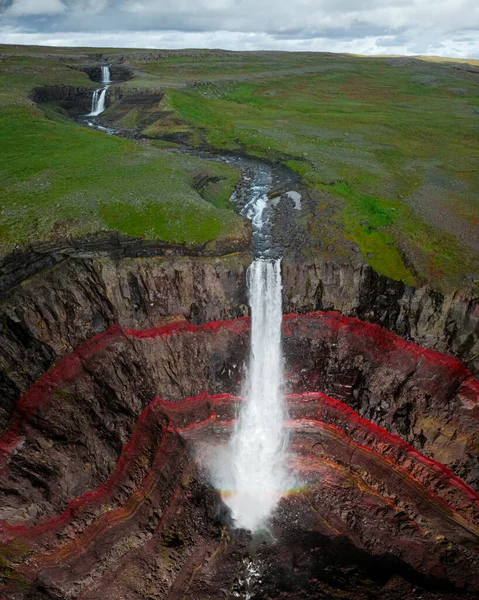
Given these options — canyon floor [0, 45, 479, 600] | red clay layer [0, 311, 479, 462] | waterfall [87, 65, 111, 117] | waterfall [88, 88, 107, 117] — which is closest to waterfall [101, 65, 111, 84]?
waterfall [87, 65, 111, 117]

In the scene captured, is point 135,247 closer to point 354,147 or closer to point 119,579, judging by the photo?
point 119,579

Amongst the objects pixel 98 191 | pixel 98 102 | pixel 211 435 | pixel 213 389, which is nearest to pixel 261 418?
pixel 211 435

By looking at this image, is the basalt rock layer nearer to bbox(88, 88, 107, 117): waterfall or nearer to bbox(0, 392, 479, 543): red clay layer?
bbox(0, 392, 479, 543): red clay layer

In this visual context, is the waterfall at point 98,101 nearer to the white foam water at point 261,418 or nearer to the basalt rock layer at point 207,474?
the basalt rock layer at point 207,474

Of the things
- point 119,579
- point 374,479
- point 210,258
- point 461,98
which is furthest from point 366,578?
point 461,98

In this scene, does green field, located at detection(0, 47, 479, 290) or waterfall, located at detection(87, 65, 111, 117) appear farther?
waterfall, located at detection(87, 65, 111, 117)

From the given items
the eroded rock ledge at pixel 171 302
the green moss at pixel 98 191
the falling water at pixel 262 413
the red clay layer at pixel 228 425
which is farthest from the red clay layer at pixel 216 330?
the green moss at pixel 98 191

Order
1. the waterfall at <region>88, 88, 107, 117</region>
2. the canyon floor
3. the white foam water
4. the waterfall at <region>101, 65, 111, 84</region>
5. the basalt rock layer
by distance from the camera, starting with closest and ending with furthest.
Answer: the basalt rock layer
the canyon floor
the white foam water
the waterfall at <region>88, 88, 107, 117</region>
the waterfall at <region>101, 65, 111, 84</region>
